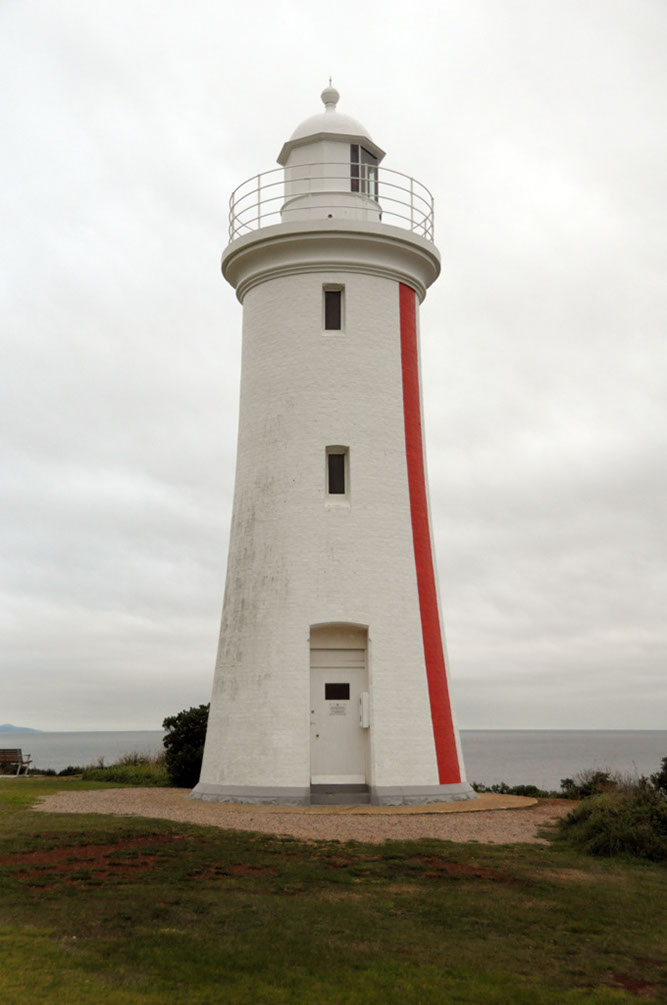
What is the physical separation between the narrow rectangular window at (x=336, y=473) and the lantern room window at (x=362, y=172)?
18.5ft

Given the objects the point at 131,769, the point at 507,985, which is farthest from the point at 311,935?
the point at 131,769

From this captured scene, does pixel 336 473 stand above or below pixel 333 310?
below

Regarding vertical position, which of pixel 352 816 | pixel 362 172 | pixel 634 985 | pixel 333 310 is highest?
pixel 362 172

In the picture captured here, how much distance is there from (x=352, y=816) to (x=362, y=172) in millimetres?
12726

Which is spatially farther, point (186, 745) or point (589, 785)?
point (186, 745)

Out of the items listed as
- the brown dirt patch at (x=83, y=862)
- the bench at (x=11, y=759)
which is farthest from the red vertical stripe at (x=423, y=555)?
the bench at (x=11, y=759)

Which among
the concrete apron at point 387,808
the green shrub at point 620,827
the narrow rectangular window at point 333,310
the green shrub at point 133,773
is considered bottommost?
the green shrub at point 620,827

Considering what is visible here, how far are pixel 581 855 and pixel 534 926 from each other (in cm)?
415

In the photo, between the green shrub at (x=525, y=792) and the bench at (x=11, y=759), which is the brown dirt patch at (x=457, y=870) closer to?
the green shrub at (x=525, y=792)

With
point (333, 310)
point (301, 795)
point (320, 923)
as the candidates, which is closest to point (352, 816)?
point (301, 795)

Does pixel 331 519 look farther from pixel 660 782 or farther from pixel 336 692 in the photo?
pixel 660 782

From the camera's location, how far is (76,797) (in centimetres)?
1883

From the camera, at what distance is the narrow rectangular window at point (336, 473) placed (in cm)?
1897

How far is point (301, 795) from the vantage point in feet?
56.1
